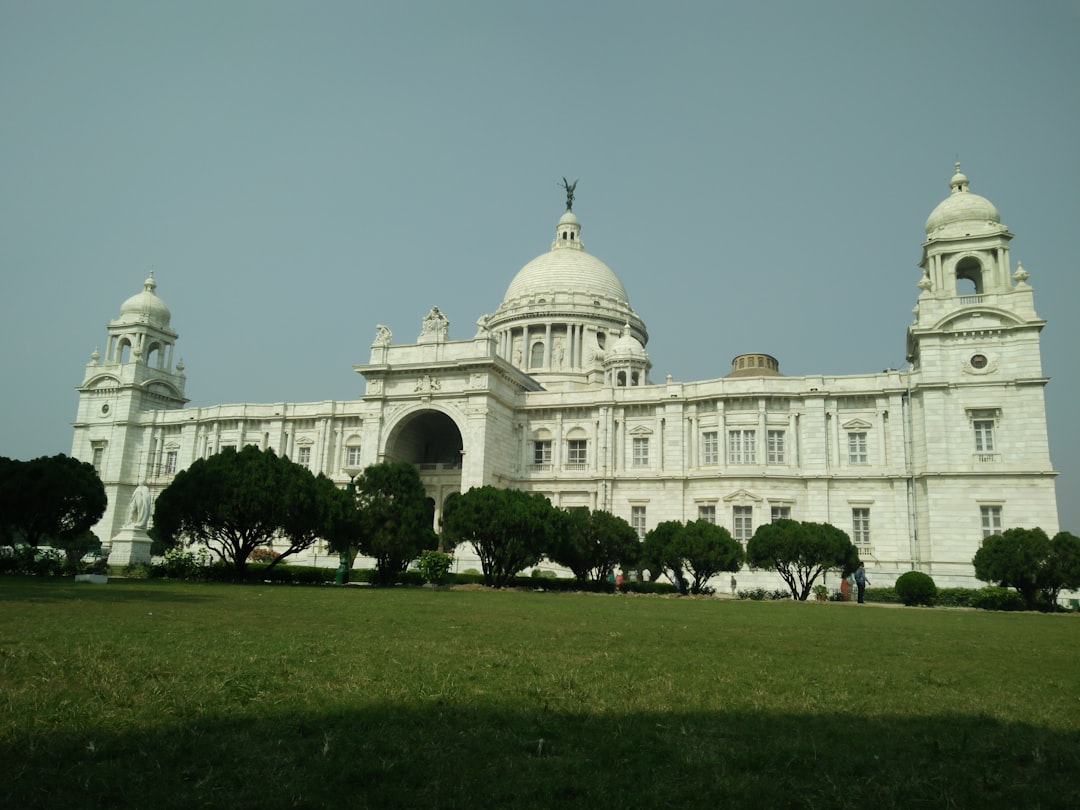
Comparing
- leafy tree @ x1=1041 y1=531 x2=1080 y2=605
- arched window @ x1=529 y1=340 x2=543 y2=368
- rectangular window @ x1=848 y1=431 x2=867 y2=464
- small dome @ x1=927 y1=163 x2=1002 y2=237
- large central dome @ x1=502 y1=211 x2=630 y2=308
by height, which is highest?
large central dome @ x1=502 y1=211 x2=630 y2=308

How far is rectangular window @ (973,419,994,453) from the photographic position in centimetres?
4172

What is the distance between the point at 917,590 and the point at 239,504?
27.3 meters

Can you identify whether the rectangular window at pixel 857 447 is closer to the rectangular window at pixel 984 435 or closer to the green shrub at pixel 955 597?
the rectangular window at pixel 984 435

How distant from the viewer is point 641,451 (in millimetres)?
51469

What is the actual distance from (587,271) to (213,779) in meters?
68.7

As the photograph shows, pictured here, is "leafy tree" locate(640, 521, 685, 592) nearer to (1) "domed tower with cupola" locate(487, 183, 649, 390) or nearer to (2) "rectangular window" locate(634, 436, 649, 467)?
(2) "rectangular window" locate(634, 436, 649, 467)

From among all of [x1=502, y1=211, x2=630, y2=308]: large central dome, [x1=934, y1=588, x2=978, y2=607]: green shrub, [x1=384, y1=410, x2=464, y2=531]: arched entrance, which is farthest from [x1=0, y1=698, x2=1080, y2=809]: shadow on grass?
[x1=502, y1=211, x2=630, y2=308]: large central dome

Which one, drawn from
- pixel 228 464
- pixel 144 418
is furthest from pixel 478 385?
pixel 144 418

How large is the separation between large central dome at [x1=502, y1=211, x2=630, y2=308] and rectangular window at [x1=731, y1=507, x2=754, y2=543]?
2891 cm

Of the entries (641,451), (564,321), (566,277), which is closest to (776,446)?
(641,451)

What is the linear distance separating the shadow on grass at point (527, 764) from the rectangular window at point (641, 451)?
44.1 meters

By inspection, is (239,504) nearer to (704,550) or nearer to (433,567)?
(433,567)

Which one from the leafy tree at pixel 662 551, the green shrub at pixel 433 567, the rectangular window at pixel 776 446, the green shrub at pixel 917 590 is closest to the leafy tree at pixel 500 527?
the green shrub at pixel 433 567

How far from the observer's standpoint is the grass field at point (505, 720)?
17.0 feet
